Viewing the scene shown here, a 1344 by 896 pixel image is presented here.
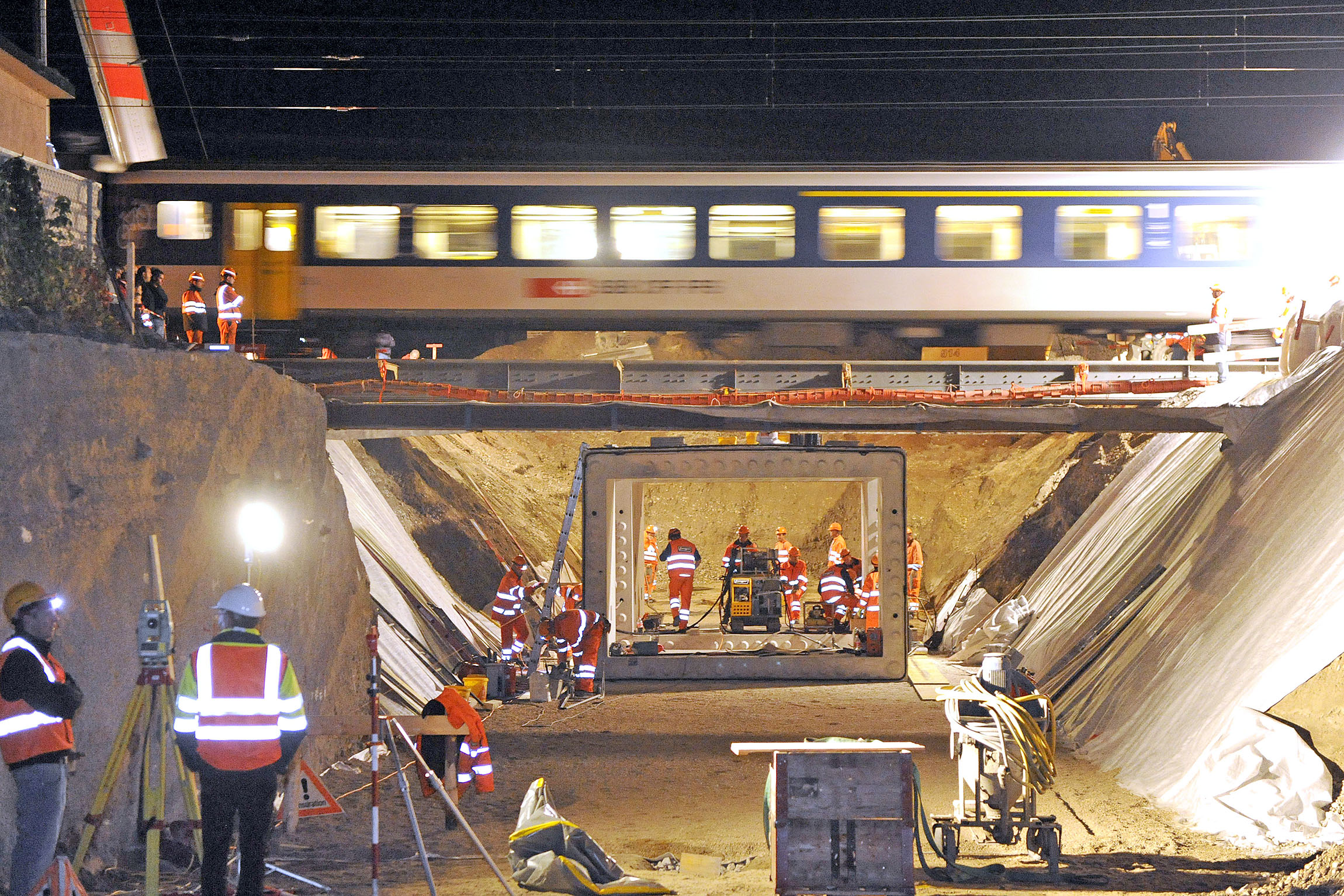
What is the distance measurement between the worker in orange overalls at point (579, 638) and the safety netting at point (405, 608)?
1463 millimetres

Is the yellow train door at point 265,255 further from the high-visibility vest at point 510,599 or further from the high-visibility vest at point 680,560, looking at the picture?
the high-visibility vest at point 680,560

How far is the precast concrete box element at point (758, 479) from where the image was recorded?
15641 mm

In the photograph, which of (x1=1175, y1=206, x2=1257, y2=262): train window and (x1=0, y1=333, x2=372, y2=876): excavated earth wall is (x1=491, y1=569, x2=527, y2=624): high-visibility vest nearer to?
(x1=0, y1=333, x2=372, y2=876): excavated earth wall

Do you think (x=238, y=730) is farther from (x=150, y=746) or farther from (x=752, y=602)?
(x=752, y=602)

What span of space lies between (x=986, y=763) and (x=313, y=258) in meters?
13.6

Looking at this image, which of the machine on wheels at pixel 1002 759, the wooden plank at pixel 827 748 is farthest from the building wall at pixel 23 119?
the machine on wheels at pixel 1002 759

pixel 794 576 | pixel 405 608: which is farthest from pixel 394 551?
pixel 794 576

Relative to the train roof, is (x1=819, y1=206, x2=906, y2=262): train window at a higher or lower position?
lower

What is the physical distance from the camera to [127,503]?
7.55 meters

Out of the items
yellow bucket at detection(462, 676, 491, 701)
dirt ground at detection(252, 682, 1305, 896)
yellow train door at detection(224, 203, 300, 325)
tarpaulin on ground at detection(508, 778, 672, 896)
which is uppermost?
yellow train door at detection(224, 203, 300, 325)

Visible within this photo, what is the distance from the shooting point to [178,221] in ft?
59.4

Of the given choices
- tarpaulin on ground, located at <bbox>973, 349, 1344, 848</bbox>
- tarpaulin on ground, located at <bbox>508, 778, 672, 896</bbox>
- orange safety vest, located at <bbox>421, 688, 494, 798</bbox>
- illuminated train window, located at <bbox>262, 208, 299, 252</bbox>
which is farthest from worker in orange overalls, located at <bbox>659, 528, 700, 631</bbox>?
tarpaulin on ground, located at <bbox>508, 778, 672, 896</bbox>

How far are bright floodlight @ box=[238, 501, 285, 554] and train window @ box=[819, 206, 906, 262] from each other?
1034 centimetres

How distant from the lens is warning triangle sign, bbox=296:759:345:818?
7.24 metres
